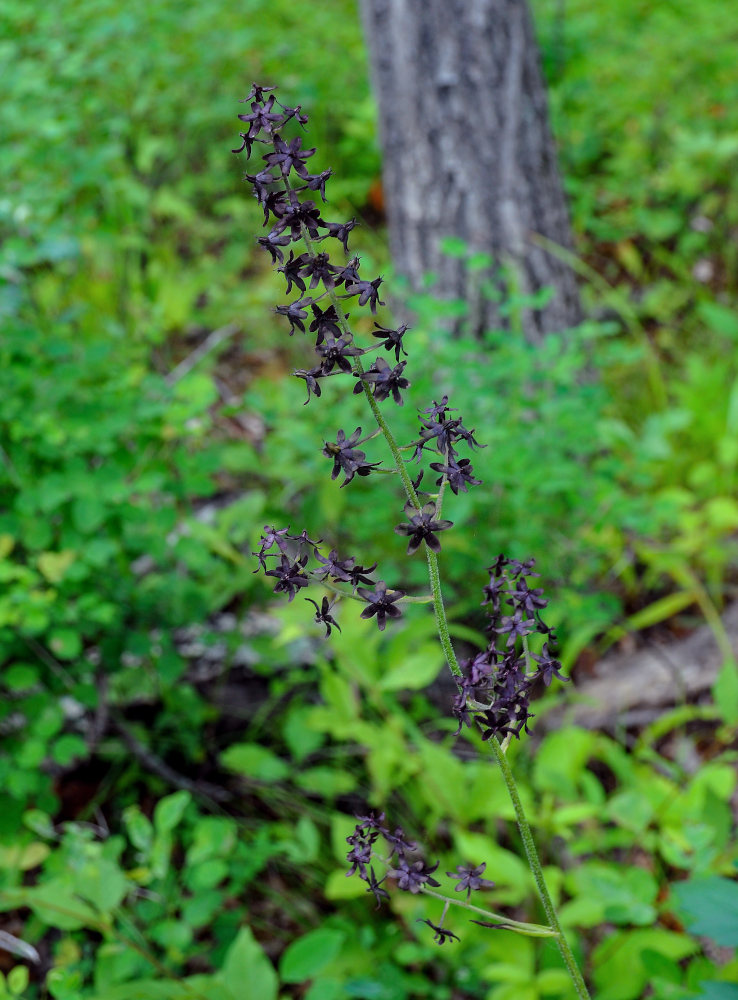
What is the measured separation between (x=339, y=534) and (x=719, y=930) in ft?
5.65

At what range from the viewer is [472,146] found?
3041 millimetres

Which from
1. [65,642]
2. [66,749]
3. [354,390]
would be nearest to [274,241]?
[354,390]

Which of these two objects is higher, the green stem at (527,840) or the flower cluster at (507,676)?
the flower cluster at (507,676)

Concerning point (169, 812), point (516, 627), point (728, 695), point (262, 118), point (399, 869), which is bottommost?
point (399, 869)

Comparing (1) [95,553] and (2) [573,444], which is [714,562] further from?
(1) [95,553]

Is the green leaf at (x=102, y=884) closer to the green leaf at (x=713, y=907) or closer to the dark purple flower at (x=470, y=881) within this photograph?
the dark purple flower at (x=470, y=881)

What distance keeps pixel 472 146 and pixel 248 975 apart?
2.66 metres

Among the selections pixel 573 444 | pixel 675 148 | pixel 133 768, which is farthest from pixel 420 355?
pixel 675 148

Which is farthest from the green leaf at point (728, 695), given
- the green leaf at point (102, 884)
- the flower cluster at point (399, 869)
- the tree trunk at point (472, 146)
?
the tree trunk at point (472, 146)

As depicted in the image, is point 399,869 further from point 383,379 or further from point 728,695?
point 728,695

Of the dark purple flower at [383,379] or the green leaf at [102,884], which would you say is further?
the green leaf at [102,884]

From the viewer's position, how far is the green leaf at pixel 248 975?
1363 mm

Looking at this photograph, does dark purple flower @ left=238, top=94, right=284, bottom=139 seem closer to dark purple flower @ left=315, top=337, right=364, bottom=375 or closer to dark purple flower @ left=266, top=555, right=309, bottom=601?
dark purple flower @ left=315, top=337, right=364, bottom=375

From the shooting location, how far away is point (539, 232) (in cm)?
315
